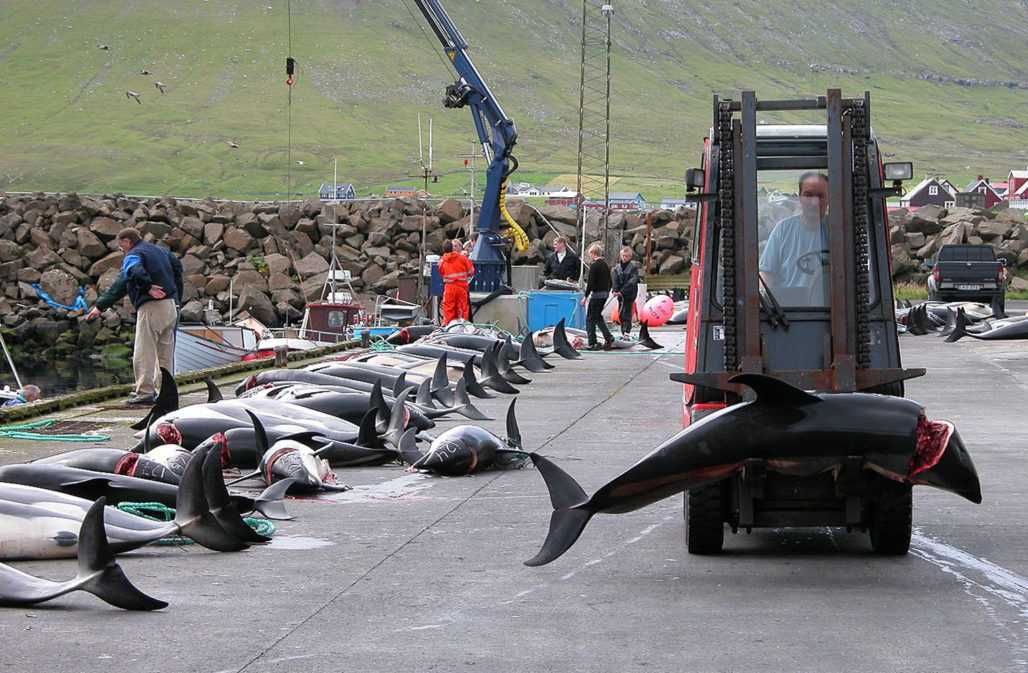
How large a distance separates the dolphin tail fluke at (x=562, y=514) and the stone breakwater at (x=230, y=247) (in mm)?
46778

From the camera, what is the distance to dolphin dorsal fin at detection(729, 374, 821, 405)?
8680mm

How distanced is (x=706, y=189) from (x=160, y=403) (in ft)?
19.9

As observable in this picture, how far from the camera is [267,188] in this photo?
472ft

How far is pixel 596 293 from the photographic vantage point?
102ft

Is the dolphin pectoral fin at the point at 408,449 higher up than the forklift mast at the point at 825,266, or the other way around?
the forklift mast at the point at 825,266

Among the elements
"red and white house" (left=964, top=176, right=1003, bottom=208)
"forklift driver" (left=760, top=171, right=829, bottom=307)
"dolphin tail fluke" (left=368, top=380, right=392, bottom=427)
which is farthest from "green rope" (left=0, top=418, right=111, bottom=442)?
"red and white house" (left=964, top=176, right=1003, bottom=208)

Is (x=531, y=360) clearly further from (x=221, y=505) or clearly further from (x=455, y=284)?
(x=221, y=505)

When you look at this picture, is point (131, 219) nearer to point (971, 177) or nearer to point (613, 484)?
point (613, 484)

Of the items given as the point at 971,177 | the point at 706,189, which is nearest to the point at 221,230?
the point at 706,189

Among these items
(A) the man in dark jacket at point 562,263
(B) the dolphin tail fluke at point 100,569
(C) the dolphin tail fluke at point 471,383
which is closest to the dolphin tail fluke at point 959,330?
(A) the man in dark jacket at point 562,263

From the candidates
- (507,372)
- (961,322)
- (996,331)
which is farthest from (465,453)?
(961,322)

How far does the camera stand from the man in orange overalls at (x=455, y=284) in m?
32.8

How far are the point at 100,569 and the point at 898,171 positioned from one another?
573cm

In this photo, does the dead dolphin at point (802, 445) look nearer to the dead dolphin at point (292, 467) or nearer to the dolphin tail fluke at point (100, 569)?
the dolphin tail fluke at point (100, 569)
